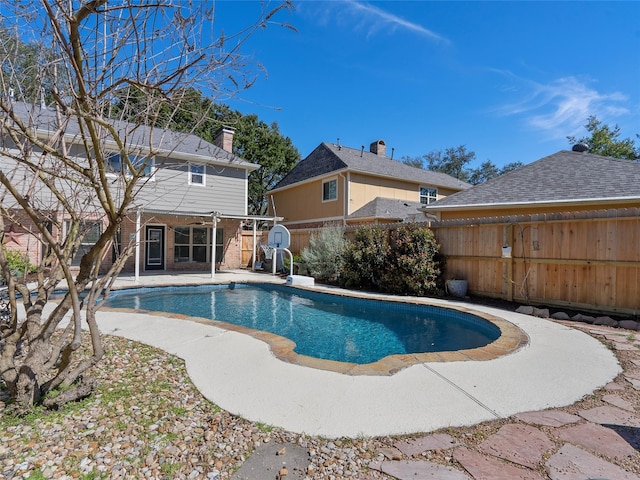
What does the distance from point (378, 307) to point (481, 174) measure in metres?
40.4

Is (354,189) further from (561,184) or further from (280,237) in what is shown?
(561,184)

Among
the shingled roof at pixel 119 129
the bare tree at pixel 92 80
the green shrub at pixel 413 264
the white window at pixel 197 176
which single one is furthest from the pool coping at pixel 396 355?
the white window at pixel 197 176

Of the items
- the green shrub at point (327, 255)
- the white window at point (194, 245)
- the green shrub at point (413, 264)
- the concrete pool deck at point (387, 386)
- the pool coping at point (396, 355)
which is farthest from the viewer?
the white window at point (194, 245)

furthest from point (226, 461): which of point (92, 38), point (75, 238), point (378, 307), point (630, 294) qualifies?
point (630, 294)

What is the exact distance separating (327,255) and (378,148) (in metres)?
11.8

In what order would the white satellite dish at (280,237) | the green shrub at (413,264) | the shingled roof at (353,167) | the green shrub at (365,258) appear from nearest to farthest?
the green shrub at (413,264) → the green shrub at (365,258) → the white satellite dish at (280,237) → the shingled roof at (353,167)

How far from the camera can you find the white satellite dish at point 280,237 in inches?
523

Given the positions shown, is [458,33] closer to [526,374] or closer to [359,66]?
[359,66]

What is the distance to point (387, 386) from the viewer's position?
323 centimetres

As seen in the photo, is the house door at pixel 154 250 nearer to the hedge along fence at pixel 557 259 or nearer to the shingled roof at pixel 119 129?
the shingled roof at pixel 119 129

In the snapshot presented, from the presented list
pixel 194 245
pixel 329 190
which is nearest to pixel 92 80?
pixel 194 245

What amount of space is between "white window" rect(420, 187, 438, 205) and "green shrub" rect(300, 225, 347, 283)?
960cm

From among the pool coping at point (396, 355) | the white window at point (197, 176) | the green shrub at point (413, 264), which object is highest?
the white window at point (197, 176)

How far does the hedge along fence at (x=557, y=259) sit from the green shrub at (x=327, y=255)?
3988mm
